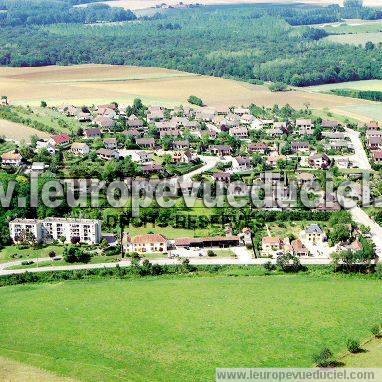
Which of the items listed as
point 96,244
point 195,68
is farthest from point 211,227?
point 195,68

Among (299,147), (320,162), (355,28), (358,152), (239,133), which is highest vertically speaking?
(355,28)

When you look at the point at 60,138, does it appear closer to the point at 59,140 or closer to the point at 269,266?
the point at 59,140

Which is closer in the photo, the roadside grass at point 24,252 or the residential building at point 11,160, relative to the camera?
the roadside grass at point 24,252

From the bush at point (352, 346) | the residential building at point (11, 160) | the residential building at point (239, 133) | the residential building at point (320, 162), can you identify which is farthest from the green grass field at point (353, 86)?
the bush at point (352, 346)

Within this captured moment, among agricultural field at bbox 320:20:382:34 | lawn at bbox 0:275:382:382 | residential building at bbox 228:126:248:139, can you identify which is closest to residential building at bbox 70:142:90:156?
residential building at bbox 228:126:248:139

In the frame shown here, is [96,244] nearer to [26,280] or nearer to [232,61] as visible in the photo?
[26,280]

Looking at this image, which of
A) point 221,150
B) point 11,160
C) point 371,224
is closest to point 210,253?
point 371,224

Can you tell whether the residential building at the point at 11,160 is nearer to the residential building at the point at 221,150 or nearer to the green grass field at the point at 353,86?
the residential building at the point at 221,150
